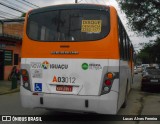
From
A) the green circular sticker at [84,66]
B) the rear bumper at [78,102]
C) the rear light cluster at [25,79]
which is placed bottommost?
the rear bumper at [78,102]

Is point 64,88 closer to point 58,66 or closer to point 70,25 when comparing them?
point 58,66

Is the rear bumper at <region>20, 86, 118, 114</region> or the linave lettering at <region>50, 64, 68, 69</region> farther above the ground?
the linave lettering at <region>50, 64, 68, 69</region>

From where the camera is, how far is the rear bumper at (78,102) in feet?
24.5

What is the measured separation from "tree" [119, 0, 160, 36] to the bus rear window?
88.9 feet

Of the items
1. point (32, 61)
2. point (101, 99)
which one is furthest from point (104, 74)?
point (32, 61)

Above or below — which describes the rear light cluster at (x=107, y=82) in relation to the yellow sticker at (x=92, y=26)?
below

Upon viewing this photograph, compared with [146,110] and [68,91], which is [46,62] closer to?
[68,91]

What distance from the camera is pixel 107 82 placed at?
7543 mm

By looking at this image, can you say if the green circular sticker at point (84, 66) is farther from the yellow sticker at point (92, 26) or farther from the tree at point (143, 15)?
the tree at point (143, 15)

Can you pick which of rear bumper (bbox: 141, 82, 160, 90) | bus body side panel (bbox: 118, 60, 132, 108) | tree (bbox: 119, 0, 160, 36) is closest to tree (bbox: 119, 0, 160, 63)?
tree (bbox: 119, 0, 160, 36)

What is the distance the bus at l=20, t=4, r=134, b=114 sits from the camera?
7570 mm

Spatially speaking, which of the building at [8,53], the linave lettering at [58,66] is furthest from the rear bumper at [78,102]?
the building at [8,53]

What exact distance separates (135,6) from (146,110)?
24.8 metres

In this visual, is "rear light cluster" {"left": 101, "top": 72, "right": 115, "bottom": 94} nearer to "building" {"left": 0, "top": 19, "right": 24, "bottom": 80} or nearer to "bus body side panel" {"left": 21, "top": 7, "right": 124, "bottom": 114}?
"bus body side panel" {"left": 21, "top": 7, "right": 124, "bottom": 114}
